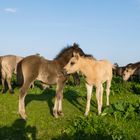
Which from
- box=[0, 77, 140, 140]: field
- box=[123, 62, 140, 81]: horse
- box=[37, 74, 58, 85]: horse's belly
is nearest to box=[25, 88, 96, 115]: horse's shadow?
box=[0, 77, 140, 140]: field

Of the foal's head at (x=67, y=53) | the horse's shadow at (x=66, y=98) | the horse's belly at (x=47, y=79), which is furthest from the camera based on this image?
the horse's shadow at (x=66, y=98)

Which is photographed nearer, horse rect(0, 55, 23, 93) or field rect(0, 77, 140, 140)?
field rect(0, 77, 140, 140)

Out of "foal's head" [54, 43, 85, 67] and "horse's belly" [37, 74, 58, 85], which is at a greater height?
"foal's head" [54, 43, 85, 67]

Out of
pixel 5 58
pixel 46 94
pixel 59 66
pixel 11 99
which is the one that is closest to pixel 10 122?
pixel 59 66

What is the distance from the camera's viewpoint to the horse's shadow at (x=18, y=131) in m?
11.6

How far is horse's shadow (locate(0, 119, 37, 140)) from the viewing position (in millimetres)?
11612

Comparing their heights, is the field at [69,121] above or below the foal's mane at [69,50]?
below

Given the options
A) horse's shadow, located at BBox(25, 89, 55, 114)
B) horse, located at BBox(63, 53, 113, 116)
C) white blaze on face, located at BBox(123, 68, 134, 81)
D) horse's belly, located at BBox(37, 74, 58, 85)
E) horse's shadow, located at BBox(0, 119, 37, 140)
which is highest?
horse, located at BBox(63, 53, 113, 116)

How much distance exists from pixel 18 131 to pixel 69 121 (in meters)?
1.90

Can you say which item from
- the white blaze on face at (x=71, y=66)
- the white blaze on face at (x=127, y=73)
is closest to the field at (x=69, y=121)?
the white blaze on face at (x=71, y=66)

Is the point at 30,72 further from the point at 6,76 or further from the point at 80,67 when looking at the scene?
the point at 6,76

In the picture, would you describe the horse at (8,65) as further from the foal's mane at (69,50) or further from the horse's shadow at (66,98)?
the foal's mane at (69,50)

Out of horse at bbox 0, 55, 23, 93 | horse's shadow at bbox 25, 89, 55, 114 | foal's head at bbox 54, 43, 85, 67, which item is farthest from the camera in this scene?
horse at bbox 0, 55, 23, 93

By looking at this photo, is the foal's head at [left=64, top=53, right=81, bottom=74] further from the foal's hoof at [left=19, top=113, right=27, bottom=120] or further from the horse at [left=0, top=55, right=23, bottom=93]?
the horse at [left=0, top=55, right=23, bottom=93]
